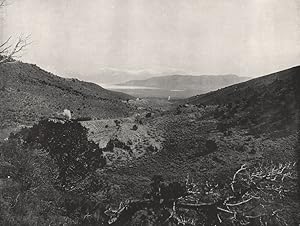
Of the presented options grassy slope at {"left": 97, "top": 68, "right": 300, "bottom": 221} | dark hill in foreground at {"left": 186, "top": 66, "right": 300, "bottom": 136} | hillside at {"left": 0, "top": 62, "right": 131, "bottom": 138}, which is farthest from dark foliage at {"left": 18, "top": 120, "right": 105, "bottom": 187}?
hillside at {"left": 0, "top": 62, "right": 131, "bottom": 138}

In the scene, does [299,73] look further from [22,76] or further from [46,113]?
[22,76]

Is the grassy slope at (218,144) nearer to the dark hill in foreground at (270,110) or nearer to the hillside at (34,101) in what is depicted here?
the dark hill in foreground at (270,110)

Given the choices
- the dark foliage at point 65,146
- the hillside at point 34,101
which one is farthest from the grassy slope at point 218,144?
the hillside at point 34,101

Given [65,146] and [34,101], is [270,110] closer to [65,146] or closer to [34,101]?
[65,146]

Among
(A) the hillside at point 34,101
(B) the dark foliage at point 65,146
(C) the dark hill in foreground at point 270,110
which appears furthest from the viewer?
(A) the hillside at point 34,101

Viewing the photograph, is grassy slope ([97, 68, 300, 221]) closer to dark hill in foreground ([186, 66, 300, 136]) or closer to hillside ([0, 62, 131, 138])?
dark hill in foreground ([186, 66, 300, 136])

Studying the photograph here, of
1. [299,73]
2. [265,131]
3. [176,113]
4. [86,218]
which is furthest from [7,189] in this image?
[299,73]

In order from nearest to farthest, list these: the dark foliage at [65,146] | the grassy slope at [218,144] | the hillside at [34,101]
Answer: the dark foliage at [65,146]
the grassy slope at [218,144]
the hillside at [34,101]

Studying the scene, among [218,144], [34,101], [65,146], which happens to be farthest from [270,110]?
[34,101]
